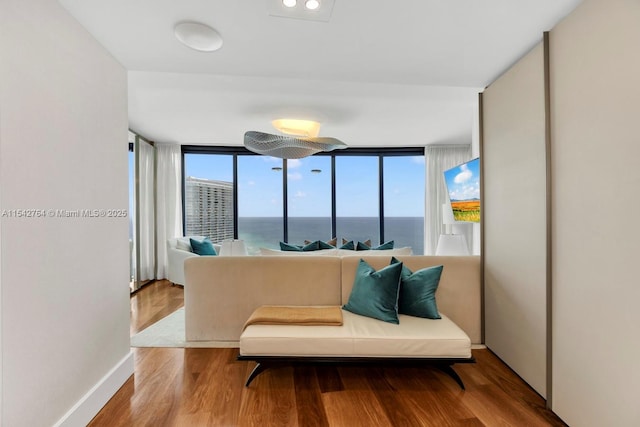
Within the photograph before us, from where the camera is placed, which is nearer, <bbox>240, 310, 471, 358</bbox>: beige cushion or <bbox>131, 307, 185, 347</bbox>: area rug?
<bbox>240, 310, 471, 358</bbox>: beige cushion

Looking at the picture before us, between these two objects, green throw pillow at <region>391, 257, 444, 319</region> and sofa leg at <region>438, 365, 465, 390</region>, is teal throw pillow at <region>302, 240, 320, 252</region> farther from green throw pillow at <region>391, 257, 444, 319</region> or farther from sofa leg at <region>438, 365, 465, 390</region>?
sofa leg at <region>438, 365, 465, 390</region>

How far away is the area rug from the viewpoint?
244cm

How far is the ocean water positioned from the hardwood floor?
3630mm

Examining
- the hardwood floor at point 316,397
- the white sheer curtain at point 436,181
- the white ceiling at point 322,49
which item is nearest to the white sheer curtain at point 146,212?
the white ceiling at point 322,49

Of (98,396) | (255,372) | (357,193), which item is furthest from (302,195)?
(98,396)

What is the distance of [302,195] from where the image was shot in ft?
18.8

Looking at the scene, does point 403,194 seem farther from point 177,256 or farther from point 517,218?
point 177,256

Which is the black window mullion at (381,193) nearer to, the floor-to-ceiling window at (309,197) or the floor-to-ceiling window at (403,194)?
the floor-to-ceiling window at (403,194)

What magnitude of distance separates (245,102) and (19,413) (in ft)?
9.69

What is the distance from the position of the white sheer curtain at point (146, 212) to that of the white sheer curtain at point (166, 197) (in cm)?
11

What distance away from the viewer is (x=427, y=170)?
538cm

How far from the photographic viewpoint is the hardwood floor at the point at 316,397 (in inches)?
61.4

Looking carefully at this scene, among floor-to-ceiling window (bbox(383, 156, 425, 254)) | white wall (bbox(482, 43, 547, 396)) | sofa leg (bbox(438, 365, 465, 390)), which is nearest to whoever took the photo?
white wall (bbox(482, 43, 547, 396))

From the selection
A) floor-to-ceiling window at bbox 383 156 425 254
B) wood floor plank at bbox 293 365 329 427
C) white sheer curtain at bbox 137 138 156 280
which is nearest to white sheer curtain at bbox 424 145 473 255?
floor-to-ceiling window at bbox 383 156 425 254
